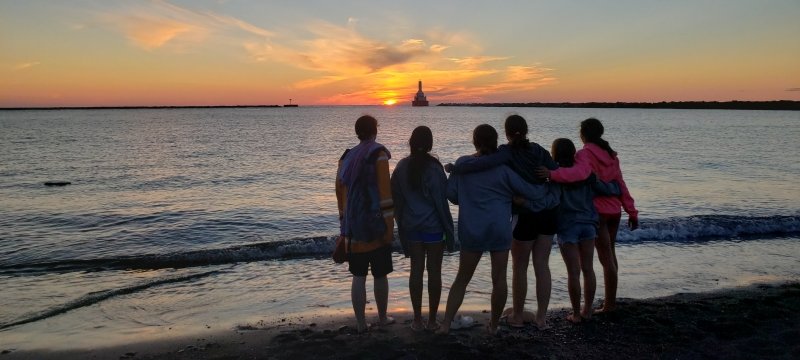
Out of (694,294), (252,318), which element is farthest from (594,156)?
(252,318)

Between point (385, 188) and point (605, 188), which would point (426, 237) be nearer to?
point (385, 188)

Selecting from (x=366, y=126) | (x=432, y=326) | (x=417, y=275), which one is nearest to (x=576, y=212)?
(x=417, y=275)

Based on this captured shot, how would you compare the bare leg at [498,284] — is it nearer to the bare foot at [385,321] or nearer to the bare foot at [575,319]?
the bare foot at [575,319]

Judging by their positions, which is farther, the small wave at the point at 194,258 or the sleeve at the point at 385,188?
the small wave at the point at 194,258

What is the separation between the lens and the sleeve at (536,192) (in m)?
4.33

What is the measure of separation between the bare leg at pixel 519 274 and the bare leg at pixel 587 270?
591 millimetres

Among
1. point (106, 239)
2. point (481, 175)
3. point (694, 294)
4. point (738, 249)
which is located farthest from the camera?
point (106, 239)

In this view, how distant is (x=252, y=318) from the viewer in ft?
19.8

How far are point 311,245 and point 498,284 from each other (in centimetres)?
636

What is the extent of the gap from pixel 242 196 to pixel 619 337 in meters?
15.3

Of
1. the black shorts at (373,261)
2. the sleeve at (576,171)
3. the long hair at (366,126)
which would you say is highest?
the long hair at (366,126)

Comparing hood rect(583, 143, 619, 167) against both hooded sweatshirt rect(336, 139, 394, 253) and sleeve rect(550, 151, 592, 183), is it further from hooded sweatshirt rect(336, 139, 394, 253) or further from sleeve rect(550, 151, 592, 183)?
hooded sweatshirt rect(336, 139, 394, 253)

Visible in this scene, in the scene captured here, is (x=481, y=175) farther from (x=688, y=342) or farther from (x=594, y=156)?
(x=688, y=342)

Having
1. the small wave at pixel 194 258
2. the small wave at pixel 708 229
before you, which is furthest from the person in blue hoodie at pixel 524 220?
the small wave at pixel 708 229
